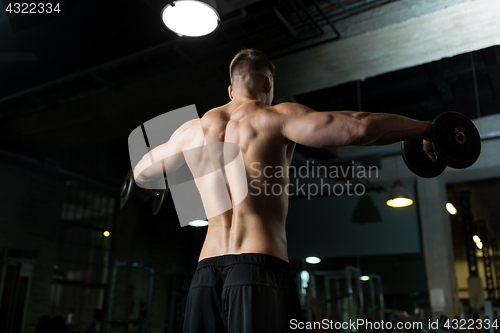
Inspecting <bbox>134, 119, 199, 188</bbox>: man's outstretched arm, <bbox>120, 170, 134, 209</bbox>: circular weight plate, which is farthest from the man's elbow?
<bbox>120, 170, 134, 209</bbox>: circular weight plate

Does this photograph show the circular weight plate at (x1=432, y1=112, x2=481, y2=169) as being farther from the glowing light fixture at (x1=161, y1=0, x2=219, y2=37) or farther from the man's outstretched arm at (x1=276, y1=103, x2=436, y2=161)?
the glowing light fixture at (x1=161, y1=0, x2=219, y2=37)

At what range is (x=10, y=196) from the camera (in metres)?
6.12

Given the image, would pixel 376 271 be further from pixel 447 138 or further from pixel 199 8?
pixel 447 138

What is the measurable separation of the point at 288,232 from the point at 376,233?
190cm

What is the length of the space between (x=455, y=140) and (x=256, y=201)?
2.18ft

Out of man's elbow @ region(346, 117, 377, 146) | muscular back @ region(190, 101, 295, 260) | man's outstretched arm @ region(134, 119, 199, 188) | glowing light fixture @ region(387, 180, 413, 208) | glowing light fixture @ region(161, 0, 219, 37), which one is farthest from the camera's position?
glowing light fixture @ region(387, 180, 413, 208)

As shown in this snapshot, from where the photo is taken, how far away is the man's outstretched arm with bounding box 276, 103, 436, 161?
1209mm

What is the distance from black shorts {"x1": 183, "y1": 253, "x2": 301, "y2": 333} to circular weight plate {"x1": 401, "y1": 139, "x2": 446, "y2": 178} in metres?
0.56

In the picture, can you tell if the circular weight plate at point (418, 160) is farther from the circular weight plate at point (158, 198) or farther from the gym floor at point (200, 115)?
the gym floor at point (200, 115)

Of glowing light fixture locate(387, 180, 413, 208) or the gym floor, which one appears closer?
the gym floor

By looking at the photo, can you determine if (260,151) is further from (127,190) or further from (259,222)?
(127,190)

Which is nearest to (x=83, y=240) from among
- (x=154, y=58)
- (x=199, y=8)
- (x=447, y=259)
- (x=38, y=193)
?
(x=38, y=193)

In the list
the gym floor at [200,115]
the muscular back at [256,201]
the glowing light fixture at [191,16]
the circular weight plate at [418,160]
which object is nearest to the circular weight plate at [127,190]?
the muscular back at [256,201]

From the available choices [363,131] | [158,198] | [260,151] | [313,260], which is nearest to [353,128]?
[363,131]
